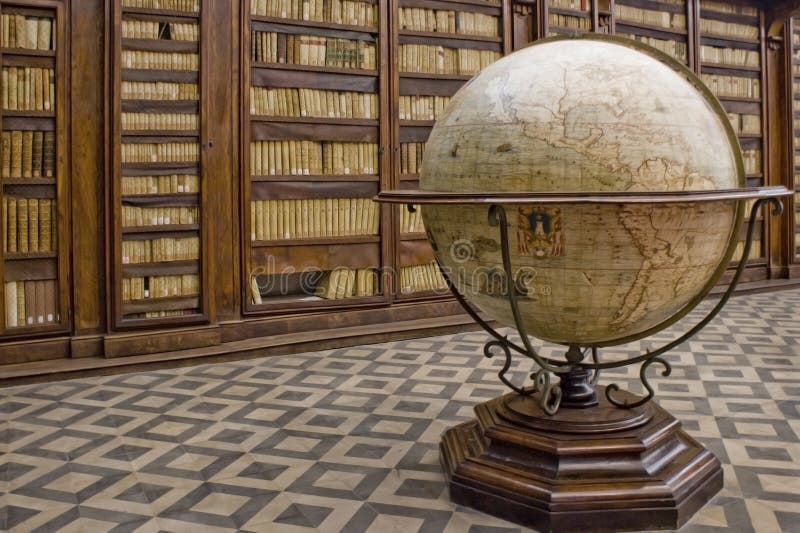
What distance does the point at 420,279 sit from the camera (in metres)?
5.75

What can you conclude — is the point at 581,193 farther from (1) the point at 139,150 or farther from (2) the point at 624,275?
(1) the point at 139,150

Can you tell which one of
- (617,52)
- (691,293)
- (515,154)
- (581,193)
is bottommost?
(691,293)

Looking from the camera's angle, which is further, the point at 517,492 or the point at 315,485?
the point at 315,485

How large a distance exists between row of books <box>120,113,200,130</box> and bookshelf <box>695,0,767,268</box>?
536 cm

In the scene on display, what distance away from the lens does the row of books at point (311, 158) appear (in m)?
5.07

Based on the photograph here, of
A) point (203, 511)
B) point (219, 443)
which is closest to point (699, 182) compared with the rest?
point (203, 511)

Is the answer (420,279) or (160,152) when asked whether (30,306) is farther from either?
(420,279)

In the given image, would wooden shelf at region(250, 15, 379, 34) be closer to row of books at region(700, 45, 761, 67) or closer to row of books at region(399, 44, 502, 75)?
row of books at region(399, 44, 502, 75)

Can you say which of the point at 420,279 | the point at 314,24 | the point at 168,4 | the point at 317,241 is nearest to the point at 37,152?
the point at 168,4

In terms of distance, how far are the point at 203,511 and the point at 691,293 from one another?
1.90 m

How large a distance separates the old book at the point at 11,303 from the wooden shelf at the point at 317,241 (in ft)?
5.12

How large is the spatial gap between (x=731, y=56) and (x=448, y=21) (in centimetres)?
371

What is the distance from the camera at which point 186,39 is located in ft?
15.4

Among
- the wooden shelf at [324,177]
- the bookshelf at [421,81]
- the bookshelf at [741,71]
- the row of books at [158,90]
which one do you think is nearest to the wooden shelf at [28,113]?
the row of books at [158,90]
